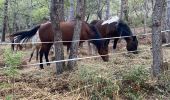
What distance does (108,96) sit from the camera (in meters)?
6.21

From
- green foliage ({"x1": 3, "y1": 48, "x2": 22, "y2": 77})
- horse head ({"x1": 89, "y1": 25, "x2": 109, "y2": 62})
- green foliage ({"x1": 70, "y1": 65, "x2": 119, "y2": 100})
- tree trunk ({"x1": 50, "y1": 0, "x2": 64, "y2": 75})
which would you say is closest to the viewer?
green foliage ({"x1": 3, "y1": 48, "x2": 22, "y2": 77})

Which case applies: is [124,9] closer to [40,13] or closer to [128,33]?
[128,33]

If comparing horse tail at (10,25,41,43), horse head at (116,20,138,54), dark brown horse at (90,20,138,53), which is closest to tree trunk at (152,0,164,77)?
horse tail at (10,25,41,43)

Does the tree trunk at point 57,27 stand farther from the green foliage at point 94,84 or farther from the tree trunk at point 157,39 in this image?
the tree trunk at point 157,39

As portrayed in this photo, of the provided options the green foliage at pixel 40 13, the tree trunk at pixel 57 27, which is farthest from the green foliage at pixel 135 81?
the green foliage at pixel 40 13

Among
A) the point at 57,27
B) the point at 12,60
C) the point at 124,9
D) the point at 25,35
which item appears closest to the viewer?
the point at 12,60

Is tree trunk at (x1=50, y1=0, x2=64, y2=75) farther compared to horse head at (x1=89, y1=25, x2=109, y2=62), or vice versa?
horse head at (x1=89, y1=25, x2=109, y2=62)

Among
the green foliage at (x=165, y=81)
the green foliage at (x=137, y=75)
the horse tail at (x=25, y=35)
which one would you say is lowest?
the green foliage at (x=165, y=81)

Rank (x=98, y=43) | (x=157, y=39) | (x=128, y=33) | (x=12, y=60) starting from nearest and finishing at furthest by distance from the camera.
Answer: (x=12, y=60)
(x=157, y=39)
(x=98, y=43)
(x=128, y=33)

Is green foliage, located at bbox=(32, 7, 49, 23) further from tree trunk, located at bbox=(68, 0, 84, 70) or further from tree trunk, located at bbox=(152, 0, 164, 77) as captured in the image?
tree trunk, located at bbox=(152, 0, 164, 77)

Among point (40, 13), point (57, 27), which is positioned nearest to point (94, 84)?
point (57, 27)

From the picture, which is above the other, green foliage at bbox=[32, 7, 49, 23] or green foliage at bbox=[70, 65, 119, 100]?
green foliage at bbox=[32, 7, 49, 23]

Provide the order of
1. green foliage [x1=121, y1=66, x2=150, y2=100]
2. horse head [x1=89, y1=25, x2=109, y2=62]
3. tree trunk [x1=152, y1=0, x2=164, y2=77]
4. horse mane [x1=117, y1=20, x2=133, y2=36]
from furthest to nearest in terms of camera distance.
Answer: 1. horse mane [x1=117, y1=20, x2=133, y2=36]
2. horse head [x1=89, y1=25, x2=109, y2=62]
3. tree trunk [x1=152, y1=0, x2=164, y2=77]
4. green foliage [x1=121, y1=66, x2=150, y2=100]

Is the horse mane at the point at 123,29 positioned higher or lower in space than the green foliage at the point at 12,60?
higher
